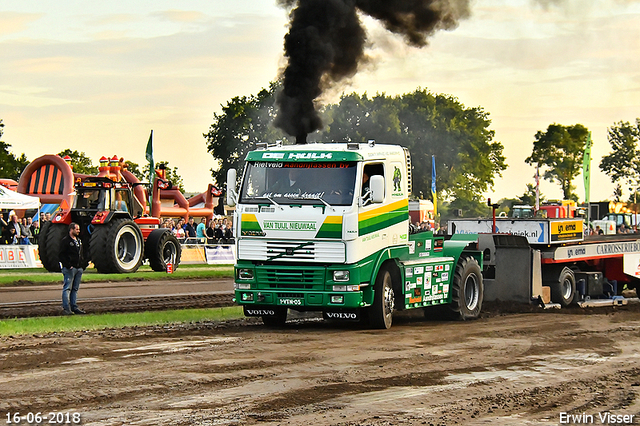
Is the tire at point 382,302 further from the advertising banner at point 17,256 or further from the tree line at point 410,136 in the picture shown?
the tree line at point 410,136

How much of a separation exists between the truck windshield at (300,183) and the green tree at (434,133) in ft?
173

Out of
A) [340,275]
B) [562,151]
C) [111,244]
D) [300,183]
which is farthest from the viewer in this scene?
[562,151]

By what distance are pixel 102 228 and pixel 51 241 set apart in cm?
171

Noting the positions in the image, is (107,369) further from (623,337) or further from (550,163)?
(550,163)

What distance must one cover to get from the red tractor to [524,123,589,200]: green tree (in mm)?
71691

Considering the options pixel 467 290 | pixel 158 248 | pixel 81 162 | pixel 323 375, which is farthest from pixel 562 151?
pixel 323 375

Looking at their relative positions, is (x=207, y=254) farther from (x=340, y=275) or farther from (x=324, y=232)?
(x=324, y=232)

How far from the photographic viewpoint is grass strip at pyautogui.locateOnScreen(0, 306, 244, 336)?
46.0 feet

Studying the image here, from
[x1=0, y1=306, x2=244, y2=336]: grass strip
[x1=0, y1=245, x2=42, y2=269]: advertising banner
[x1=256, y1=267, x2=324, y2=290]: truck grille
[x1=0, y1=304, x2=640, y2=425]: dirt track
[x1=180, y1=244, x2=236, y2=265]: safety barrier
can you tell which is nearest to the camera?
[x1=0, y1=304, x2=640, y2=425]: dirt track

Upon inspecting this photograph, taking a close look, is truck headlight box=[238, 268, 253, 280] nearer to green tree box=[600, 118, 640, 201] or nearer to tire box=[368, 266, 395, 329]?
tire box=[368, 266, 395, 329]

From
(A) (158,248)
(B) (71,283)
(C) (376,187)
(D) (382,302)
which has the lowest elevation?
(D) (382,302)

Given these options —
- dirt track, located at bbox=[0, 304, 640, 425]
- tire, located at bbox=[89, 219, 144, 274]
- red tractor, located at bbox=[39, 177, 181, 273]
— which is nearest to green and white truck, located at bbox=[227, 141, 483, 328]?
dirt track, located at bbox=[0, 304, 640, 425]

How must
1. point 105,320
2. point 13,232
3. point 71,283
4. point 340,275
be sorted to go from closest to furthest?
point 340,275 < point 105,320 < point 71,283 < point 13,232

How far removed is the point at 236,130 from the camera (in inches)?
2931
